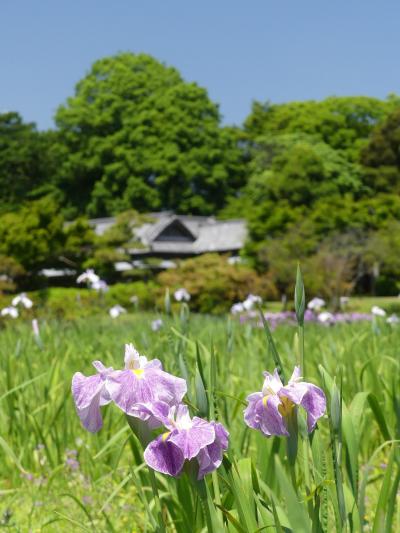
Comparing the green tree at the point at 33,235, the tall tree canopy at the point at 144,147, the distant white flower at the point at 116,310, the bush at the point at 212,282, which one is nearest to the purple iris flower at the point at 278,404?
the distant white flower at the point at 116,310

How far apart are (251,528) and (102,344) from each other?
4.16 metres

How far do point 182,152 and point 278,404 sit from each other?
136 ft

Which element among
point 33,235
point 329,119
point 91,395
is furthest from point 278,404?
point 329,119

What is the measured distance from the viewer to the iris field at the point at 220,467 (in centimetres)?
133

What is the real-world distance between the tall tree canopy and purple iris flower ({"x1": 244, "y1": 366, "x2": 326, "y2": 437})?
3918 centimetres

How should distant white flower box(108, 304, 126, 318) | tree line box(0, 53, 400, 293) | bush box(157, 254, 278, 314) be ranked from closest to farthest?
1. distant white flower box(108, 304, 126, 318)
2. bush box(157, 254, 278, 314)
3. tree line box(0, 53, 400, 293)

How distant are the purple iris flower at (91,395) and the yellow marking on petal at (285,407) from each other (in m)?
0.28

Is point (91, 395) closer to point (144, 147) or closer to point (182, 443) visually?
point (182, 443)

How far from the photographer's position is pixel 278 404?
1.23 meters

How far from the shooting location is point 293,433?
4.16ft

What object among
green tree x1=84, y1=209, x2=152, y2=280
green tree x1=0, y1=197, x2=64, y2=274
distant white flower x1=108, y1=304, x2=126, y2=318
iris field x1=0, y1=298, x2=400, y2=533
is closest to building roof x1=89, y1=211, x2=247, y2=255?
green tree x1=84, y1=209, x2=152, y2=280

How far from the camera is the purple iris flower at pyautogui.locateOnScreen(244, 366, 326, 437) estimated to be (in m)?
1.22

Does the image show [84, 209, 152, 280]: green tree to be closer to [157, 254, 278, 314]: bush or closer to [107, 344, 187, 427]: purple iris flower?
[157, 254, 278, 314]: bush

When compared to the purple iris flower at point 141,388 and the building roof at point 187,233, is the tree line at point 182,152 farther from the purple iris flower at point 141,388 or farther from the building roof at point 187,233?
the purple iris flower at point 141,388
